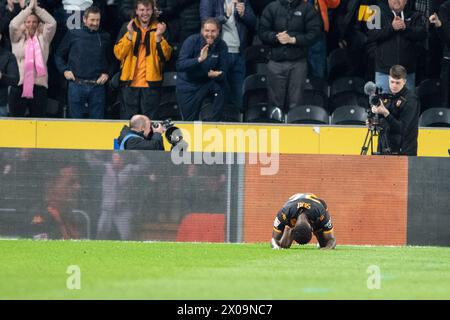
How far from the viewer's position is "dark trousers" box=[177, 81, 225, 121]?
900 inches

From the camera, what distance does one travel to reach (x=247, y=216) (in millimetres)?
20750

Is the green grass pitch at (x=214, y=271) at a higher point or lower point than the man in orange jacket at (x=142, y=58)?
lower

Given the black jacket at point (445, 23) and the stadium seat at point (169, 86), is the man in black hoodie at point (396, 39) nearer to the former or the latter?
the black jacket at point (445, 23)

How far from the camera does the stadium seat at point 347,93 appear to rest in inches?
940

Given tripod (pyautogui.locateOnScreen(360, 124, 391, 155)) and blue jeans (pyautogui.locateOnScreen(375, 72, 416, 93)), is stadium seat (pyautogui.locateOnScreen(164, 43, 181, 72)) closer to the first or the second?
blue jeans (pyautogui.locateOnScreen(375, 72, 416, 93))

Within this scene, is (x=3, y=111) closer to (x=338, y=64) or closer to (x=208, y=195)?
(x=208, y=195)

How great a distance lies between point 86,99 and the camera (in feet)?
76.3

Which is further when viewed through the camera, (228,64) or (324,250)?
(228,64)

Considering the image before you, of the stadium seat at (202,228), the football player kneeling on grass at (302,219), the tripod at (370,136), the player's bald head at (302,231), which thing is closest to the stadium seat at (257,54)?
Answer: the tripod at (370,136)

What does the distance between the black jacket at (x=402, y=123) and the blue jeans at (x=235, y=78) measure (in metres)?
3.00

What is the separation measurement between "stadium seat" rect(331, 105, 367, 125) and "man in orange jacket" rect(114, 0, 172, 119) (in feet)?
9.31

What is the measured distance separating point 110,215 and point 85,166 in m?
0.80
